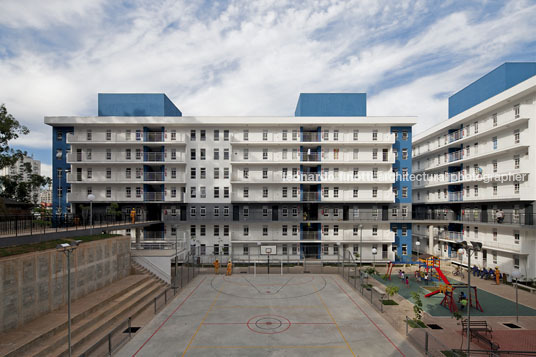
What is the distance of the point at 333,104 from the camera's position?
39.2 meters

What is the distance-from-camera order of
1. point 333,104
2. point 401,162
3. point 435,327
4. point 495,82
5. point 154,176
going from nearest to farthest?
1. point 435,327
2. point 495,82
3. point 154,176
4. point 401,162
5. point 333,104

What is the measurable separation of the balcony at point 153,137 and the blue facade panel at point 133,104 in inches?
121

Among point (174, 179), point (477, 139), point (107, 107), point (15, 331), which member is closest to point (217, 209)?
point (174, 179)

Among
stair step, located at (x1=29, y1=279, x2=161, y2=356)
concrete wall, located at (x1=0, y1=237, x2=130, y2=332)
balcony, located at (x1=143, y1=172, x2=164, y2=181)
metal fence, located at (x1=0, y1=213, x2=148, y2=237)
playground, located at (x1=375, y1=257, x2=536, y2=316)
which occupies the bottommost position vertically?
playground, located at (x1=375, y1=257, x2=536, y2=316)

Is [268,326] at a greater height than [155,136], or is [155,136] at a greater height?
[155,136]

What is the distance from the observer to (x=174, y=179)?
3775 cm

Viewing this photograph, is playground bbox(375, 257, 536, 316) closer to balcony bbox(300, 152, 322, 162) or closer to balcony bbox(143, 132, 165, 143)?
balcony bbox(300, 152, 322, 162)

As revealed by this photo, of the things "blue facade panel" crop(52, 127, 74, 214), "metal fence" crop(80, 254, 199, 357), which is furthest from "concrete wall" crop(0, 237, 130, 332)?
"blue facade panel" crop(52, 127, 74, 214)

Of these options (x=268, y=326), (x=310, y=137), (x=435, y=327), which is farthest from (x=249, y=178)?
(x=435, y=327)

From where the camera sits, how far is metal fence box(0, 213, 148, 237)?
1905 centimetres

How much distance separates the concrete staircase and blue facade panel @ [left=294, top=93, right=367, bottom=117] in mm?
27025

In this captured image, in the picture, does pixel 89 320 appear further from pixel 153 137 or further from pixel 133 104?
pixel 133 104

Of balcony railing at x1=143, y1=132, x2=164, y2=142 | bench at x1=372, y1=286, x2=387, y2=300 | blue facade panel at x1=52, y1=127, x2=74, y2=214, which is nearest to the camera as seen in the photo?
bench at x1=372, y1=286, x2=387, y2=300

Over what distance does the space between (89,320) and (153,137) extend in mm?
24943
